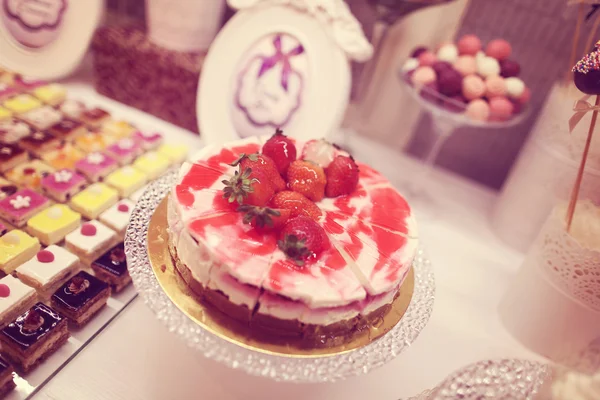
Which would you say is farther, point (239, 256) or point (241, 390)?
point (241, 390)

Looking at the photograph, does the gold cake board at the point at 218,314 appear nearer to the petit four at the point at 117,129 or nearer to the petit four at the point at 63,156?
the petit four at the point at 63,156

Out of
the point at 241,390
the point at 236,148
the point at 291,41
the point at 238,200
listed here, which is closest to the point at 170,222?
the point at 238,200

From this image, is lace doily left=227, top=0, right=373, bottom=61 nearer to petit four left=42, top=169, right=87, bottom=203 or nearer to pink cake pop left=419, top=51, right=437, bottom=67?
pink cake pop left=419, top=51, right=437, bottom=67

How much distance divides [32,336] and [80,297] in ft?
0.48

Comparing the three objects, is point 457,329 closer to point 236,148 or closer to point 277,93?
point 236,148

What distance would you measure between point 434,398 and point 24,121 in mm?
1643

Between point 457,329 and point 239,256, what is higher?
point 239,256

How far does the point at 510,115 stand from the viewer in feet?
5.07

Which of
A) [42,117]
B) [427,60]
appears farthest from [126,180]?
[427,60]

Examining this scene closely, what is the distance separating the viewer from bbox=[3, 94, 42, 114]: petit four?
1.68 meters

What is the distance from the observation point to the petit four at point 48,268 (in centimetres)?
113

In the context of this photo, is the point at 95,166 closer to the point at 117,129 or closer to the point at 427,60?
the point at 117,129

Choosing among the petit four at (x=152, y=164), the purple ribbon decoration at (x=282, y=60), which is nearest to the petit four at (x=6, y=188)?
the petit four at (x=152, y=164)

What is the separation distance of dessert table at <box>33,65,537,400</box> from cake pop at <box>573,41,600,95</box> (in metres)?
0.77
